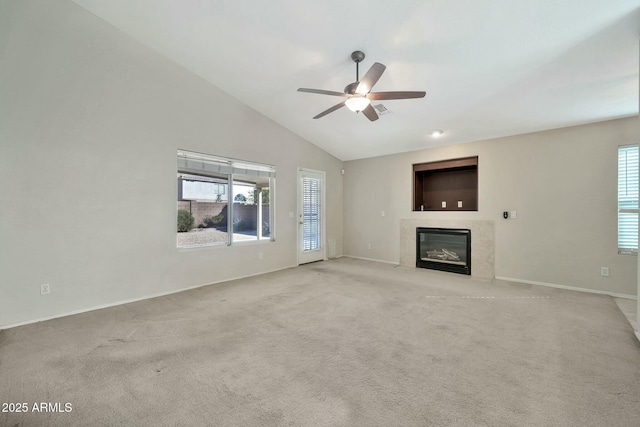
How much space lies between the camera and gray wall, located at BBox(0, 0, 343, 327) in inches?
111

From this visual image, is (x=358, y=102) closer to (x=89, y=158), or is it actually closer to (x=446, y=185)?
(x=89, y=158)

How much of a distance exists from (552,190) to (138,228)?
6.34m

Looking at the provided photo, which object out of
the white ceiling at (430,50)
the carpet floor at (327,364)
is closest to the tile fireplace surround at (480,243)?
the carpet floor at (327,364)

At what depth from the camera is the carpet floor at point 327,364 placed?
1.61 m

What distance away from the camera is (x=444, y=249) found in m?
5.50

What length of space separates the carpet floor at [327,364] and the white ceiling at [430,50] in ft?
9.06

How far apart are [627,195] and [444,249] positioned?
269 centimetres

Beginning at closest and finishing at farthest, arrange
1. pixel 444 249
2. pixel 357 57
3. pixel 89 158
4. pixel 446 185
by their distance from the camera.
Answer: pixel 357 57, pixel 89 158, pixel 444 249, pixel 446 185

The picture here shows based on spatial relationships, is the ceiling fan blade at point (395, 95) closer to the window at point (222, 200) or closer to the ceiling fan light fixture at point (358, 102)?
the ceiling fan light fixture at point (358, 102)

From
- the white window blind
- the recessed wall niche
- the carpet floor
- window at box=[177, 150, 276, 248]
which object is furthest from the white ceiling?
the carpet floor

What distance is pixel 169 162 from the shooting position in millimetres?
3934

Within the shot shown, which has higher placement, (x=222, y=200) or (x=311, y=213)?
(x=222, y=200)

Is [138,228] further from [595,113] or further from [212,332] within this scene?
[595,113]

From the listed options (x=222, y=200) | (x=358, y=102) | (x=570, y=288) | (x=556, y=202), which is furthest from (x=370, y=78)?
(x=570, y=288)
